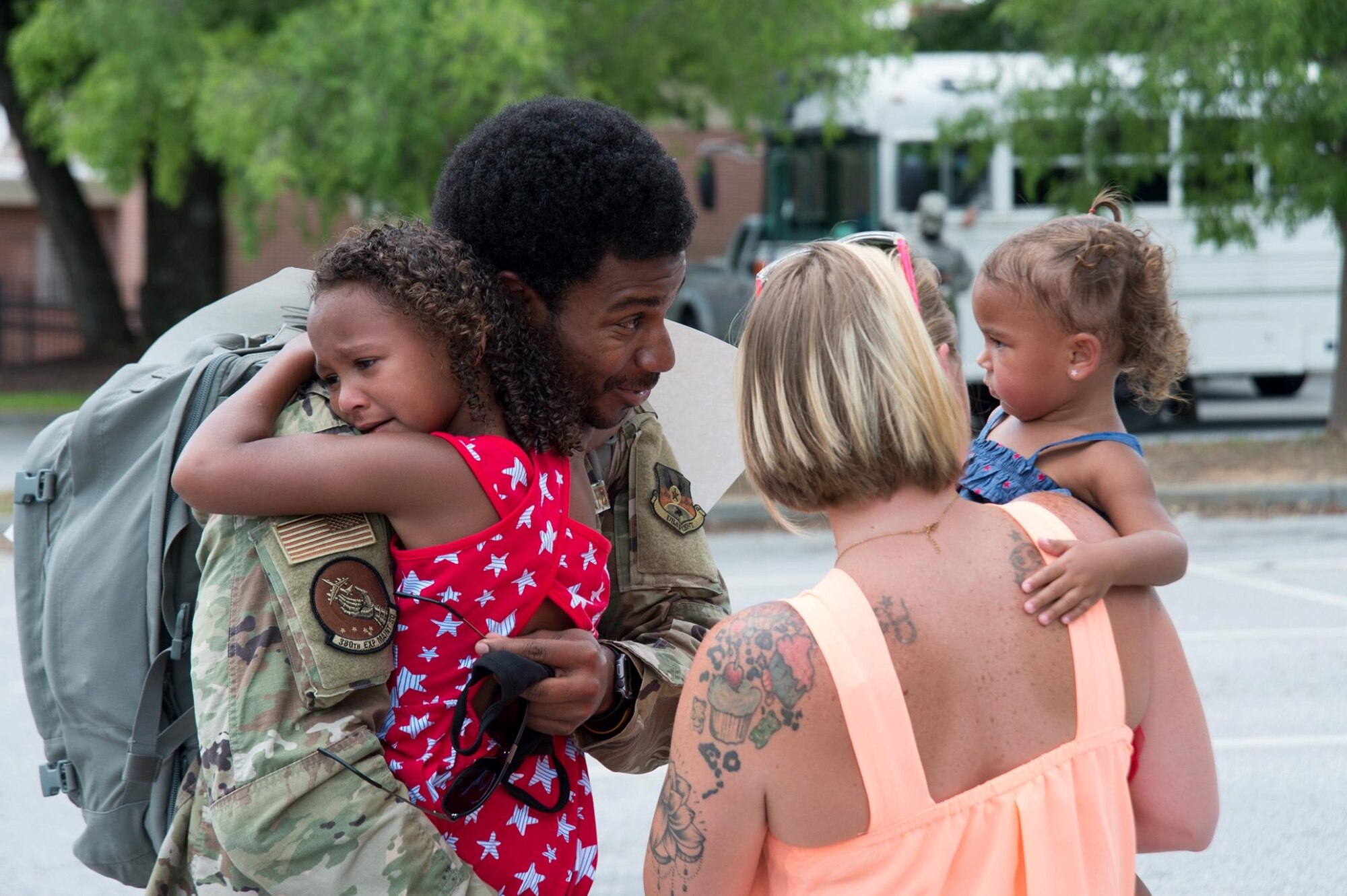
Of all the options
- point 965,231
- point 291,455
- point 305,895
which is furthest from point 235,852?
point 965,231

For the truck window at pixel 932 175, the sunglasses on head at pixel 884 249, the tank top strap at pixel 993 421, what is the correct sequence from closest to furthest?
the sunglasses on head at pixel 884 249
the tank top strap at pixel 993 421
the truck window at pixel 932 175

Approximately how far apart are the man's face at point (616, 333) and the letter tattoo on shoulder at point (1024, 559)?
59 cm

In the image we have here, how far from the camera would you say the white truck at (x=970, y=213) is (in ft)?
47.1

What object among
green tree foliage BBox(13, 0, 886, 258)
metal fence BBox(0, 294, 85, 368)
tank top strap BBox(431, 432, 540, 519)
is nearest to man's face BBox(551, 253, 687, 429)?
tank top strap BBox(431, 432, 540, 519)

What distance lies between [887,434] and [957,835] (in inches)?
17.6

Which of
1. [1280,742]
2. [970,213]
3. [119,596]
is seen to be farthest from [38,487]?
[970,213]

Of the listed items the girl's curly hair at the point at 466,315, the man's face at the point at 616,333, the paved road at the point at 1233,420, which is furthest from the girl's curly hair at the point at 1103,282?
the paved road at the point at 1233,420

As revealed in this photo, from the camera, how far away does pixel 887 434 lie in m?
1.54

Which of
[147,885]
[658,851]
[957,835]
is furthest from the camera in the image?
[147,885]

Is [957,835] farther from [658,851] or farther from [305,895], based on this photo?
[305,895]

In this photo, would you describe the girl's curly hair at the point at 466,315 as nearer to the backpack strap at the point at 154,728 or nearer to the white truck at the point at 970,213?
the backpack strap at the point at 154,728

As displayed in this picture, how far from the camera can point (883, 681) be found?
1455 mm

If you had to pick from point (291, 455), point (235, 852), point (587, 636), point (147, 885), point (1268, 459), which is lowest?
point (1268, 459)

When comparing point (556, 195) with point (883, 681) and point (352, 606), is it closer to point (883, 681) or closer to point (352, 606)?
point (352, 606)
